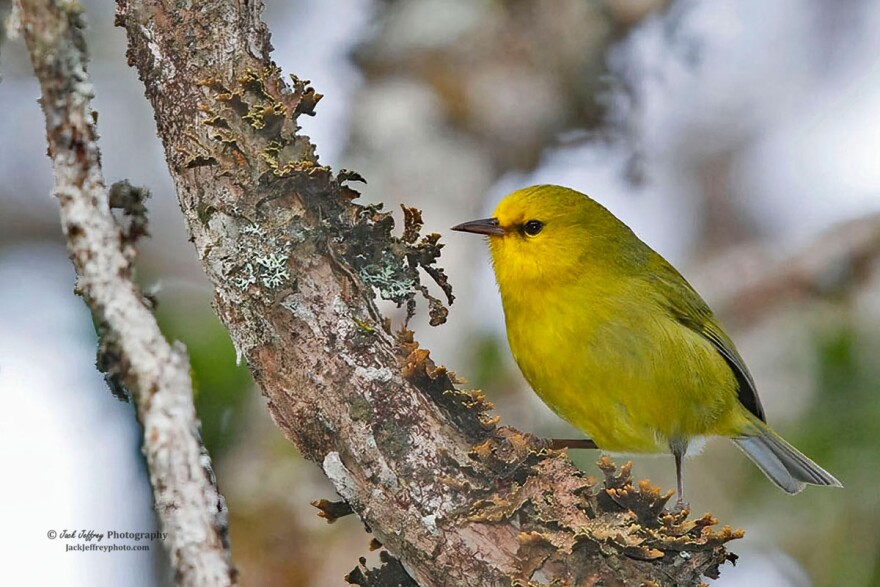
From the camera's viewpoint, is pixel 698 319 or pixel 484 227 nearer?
pixel 484 227

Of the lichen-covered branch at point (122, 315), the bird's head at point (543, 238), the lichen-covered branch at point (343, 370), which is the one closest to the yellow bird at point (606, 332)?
the bird's head at point (543, 238)

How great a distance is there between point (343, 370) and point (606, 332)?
66.1 inches

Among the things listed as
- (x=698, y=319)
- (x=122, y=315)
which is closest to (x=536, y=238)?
(x=698, y=319)

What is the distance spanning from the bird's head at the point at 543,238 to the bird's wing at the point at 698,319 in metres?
0.30

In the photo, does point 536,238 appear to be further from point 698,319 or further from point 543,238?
point 698,319

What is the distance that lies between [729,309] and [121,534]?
430cm

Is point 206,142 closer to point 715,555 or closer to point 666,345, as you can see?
point 715,555

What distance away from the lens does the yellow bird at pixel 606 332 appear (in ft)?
13.3

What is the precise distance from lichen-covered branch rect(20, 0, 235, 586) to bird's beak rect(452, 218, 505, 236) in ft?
7.98

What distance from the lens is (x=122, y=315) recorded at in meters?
1.72

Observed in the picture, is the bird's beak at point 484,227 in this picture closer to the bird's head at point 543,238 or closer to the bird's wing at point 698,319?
the bird's head at point 543,238

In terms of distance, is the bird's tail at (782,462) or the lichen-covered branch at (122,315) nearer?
the lichen-covered branch at (122,315)

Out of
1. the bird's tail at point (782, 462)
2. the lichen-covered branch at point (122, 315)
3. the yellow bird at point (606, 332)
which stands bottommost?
the lichen-covered branch at point (122, 315)

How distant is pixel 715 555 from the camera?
2877mm
